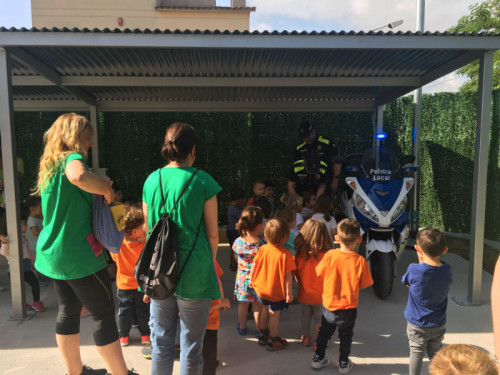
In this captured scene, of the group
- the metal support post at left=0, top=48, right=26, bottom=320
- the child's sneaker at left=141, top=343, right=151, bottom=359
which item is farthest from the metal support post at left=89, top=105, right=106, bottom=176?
the child's sneaker at left=141, top=343, right=151, bottom=359

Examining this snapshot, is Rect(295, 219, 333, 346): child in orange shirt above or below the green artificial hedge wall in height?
below

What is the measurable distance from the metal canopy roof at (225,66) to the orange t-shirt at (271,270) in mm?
2148

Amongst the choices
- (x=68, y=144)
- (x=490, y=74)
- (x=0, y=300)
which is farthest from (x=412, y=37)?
(x=0, y=300)

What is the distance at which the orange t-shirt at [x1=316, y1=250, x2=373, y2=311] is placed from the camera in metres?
2.80

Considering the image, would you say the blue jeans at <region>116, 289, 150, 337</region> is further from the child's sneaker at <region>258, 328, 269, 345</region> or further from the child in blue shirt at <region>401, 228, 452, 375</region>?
the child in blue shirt at <region>401, 228, 452, 375</region>

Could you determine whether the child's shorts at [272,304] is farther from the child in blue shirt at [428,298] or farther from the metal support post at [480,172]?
the metal support post at [480,172]

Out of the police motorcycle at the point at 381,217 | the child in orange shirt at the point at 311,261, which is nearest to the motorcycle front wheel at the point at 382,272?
the police motorcycle at the point at 381,217

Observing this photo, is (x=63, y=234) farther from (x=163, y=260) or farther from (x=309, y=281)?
(x=309, y=281)

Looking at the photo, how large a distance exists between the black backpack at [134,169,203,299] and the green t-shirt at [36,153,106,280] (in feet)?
1.68

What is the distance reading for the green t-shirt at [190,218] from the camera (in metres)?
2.05

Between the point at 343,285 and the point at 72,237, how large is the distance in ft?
6.16

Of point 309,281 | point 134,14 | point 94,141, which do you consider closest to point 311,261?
point 309,281

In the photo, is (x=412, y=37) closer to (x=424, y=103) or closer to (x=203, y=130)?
(x=424, y=103)

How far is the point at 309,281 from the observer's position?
317 cm
